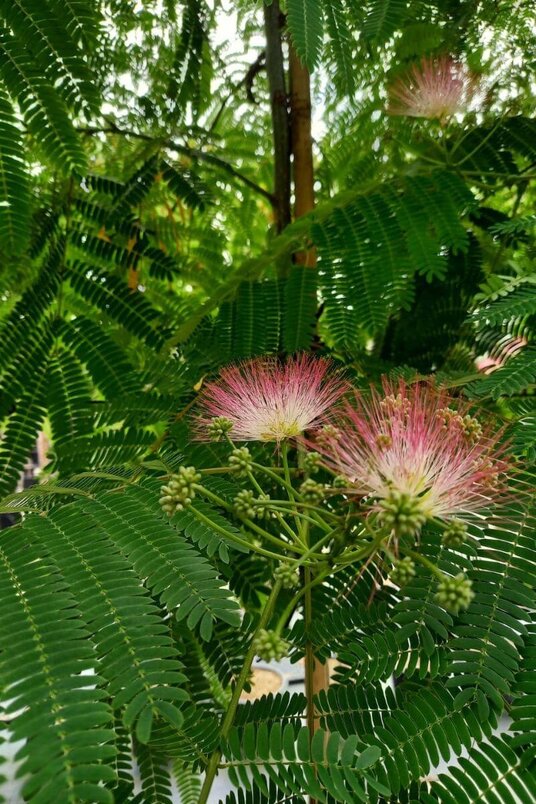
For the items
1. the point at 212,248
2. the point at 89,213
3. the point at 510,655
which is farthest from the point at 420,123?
the point at 510,655

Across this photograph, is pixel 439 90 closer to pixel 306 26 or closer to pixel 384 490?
pixel 306 26

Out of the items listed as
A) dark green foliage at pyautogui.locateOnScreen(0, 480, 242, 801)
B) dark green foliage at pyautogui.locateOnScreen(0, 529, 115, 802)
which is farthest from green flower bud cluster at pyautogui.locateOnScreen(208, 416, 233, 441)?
dark green foliage at pyautogui.locateOnScreen(0, 529, 115, 802)

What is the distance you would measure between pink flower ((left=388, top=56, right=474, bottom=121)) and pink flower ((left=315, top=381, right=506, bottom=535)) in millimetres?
879

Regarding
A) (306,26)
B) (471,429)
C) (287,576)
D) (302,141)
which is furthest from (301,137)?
(287,576)

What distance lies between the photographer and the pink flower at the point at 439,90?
1259 millimetres

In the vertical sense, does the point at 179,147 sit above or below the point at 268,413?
above

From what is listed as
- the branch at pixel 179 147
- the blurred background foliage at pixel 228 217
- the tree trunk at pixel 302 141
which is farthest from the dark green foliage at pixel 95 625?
the branch at pixel 179 147

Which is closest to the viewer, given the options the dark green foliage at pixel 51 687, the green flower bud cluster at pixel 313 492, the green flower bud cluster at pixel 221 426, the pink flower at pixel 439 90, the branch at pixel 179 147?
the dark green foliage at pixel 51 687

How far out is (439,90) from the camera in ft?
4.14

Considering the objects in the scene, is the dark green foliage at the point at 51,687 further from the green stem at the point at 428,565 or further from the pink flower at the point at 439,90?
the pink flower at the point at 439,90

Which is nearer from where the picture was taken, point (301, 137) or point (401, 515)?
point (401, 515)

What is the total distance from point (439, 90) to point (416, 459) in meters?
0.98

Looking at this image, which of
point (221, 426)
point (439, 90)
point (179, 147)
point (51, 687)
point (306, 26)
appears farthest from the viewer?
point (179, 147)

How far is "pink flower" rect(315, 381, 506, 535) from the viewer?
55cm
